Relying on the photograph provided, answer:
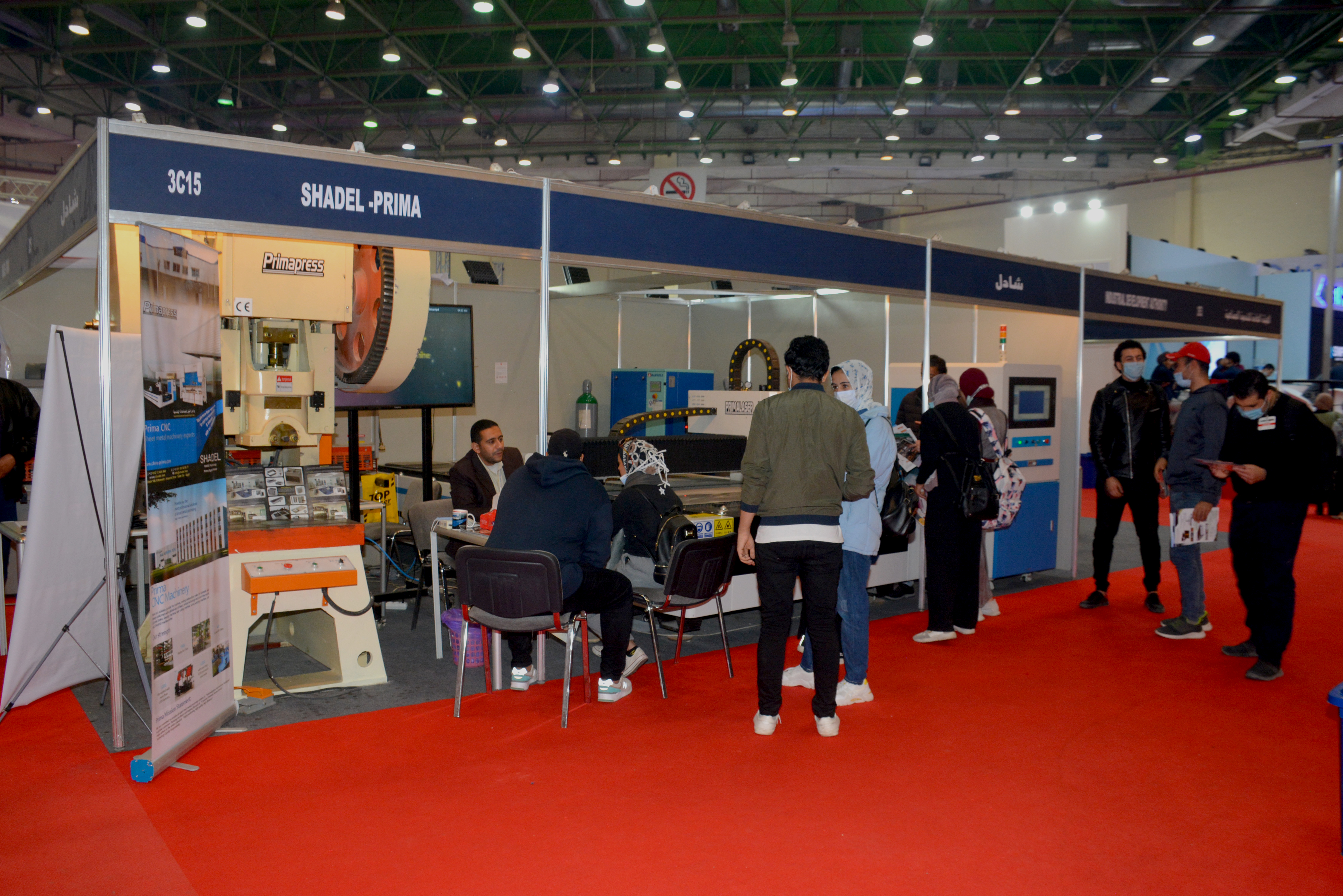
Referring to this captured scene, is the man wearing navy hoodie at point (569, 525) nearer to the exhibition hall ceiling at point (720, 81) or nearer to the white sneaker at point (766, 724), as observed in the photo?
the white sneaker at point (766, 724)

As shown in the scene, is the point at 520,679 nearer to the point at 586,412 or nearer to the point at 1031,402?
the point at 1031,402

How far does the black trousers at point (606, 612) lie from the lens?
11.6ft

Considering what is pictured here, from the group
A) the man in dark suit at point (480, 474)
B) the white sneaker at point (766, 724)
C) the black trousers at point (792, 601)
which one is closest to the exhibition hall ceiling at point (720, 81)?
the man in dark suit at point (480, 474)

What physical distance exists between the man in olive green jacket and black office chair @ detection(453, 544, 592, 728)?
71 centimetres

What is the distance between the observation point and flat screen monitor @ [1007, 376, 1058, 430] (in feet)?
19.5

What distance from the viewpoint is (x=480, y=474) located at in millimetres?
5012

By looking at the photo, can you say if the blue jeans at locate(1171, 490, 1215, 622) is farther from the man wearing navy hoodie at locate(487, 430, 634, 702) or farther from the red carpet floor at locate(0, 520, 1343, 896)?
the man wearing navy hoodie at locate(487, 430, 634, 702)

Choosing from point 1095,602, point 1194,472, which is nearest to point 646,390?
point 1095,602

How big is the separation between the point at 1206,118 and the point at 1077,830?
1196 cm

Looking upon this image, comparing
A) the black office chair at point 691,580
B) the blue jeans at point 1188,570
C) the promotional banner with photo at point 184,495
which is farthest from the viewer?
the blue jeans at point 1188,570

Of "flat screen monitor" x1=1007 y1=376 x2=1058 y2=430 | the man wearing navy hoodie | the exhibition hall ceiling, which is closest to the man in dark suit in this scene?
the man wearing navy hoodie

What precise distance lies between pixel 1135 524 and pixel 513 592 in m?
3.92

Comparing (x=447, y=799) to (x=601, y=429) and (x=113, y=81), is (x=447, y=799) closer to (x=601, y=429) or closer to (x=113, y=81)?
(x=601, y=429)

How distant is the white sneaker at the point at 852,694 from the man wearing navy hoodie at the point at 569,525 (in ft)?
3.02
